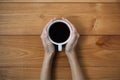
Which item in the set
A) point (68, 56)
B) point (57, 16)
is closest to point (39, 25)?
point (57, 16)

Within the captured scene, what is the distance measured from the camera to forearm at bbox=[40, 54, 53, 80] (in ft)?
3.23

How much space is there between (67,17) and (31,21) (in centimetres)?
16

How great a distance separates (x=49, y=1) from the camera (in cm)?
106

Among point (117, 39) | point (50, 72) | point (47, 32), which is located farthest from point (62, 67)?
point (117, 39)

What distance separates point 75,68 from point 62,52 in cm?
10

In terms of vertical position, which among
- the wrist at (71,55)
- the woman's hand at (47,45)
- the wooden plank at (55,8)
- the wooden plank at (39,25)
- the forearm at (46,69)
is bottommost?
the forearm at (46,69)

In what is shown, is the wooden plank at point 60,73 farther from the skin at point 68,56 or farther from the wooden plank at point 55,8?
the wooden plank at point 55,8

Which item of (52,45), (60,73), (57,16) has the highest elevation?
(57,16)

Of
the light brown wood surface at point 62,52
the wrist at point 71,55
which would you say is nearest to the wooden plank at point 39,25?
the light brown wood surface at point 62,52

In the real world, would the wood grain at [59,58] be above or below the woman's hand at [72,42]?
below

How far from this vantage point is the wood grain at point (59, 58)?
1.04 metres

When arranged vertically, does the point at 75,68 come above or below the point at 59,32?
below

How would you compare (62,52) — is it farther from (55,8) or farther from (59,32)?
(55,8)

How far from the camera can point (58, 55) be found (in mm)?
1043
